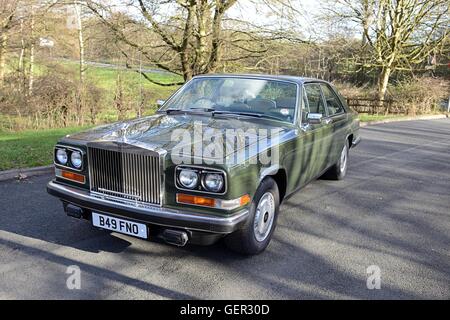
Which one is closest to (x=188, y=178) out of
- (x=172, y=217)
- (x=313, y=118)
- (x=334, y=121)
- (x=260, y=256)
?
(x=172, y=217)

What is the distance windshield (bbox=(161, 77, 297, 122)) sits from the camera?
4320 millimetres

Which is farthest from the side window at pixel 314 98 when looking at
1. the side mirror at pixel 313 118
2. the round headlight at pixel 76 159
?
A: the round headlight at pixel 76 159

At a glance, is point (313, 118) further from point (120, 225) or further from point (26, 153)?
point (26, 153)

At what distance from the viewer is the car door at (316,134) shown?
4.53 metres

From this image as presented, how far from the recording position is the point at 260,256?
141 inches

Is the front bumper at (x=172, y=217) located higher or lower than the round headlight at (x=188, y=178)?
lower

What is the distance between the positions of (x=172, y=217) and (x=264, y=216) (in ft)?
3.38

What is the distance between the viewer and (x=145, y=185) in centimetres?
311

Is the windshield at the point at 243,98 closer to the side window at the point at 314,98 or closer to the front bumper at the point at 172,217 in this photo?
the side window at the point at 314,98

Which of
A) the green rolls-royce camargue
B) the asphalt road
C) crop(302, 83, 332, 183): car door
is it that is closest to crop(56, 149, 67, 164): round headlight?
the green rolls-royce camargue

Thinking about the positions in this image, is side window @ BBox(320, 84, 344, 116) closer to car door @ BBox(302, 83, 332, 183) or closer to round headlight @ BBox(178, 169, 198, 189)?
car door @ BBox(302, 83, 332, 183)
